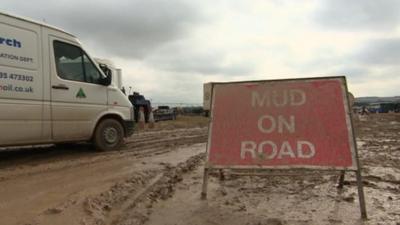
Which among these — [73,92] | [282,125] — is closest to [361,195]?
[282,125]

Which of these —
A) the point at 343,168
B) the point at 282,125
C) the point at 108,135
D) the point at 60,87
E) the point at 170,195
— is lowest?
the point at 170,195

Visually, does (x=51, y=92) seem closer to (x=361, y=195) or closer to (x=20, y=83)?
(x=20, y=83)

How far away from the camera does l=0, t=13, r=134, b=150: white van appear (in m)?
7.04

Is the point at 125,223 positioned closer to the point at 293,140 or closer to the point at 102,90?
the point at 293,140

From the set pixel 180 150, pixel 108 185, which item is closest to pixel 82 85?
pixel 180 150

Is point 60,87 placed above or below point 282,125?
above

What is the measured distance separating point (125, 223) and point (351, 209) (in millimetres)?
2416

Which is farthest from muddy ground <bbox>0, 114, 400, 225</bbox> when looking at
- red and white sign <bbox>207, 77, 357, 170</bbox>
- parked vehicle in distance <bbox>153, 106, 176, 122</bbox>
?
parked vehicle in distance <bbox>153, 106, 176, 122</bbox>

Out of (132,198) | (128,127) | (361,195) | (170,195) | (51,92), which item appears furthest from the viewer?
(128,127)

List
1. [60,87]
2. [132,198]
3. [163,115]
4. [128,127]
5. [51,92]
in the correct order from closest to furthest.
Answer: [132,198], [51,92], [60,87], [128,127], [163,115]

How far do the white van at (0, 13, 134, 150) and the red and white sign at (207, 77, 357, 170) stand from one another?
3724 millimetres

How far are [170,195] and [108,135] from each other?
4167mm

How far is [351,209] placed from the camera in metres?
4.65

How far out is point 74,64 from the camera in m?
8.40
